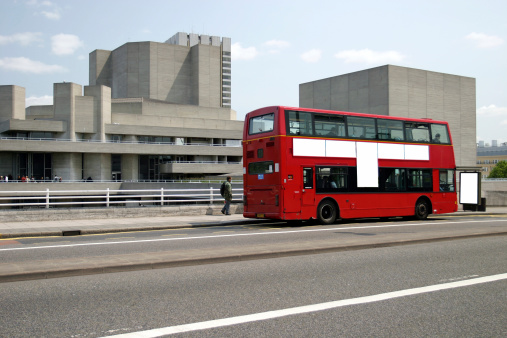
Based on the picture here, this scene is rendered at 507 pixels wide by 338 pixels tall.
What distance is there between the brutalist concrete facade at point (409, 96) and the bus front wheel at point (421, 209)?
5514cm

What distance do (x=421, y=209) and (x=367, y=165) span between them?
3.97 m

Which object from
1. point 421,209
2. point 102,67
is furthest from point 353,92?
point 102,67

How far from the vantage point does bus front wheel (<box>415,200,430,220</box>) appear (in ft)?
71.8

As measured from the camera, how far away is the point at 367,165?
2022 centimetres

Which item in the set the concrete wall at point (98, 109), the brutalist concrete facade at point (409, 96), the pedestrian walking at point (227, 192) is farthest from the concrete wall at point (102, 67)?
the pedestrian walking at point (227, 192)

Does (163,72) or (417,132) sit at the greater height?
(163,72)

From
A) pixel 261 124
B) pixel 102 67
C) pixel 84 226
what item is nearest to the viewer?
pixel 84 226

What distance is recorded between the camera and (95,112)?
77.7m

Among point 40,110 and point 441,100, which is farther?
point 40,110

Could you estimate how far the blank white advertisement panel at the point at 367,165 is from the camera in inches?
788

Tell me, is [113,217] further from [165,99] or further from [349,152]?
[165,99]

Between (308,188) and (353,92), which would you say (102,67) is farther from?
(308,188)

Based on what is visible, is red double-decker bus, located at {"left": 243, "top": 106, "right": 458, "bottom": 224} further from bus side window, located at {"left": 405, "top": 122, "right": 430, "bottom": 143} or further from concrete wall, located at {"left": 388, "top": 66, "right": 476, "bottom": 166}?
concrete wall, located at {"left": 388, "top": 66, "right": 476, "bottom": 166}

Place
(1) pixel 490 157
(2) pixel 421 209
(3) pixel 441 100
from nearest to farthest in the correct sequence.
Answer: (2) pixel 421 209 < (3) pixel 441 100 < (1) pixel 490 157
